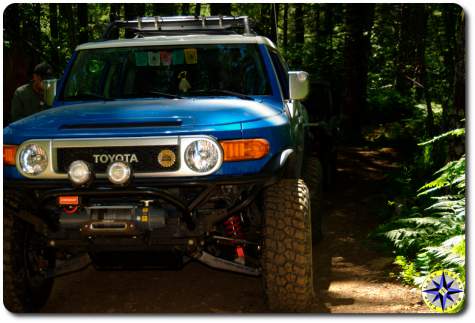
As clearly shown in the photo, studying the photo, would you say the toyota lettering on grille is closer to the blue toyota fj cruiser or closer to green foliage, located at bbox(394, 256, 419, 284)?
the blue toyota fj cruiser

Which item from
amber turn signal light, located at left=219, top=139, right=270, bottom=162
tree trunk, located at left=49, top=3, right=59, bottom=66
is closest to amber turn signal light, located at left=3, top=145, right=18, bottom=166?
amber turn signal light, located at left=219, top=139, right=270, bottom=162

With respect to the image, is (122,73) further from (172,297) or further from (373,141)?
(373,141)

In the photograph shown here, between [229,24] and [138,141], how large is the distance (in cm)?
254

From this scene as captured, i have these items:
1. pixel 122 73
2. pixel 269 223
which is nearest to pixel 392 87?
pixel 122 73

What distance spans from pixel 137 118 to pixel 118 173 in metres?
0.42

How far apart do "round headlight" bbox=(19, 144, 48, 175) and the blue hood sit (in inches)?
3.3

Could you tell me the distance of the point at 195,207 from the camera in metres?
4.08

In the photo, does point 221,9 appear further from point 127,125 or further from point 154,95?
point 127,125

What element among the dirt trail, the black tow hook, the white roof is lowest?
the dirt trail

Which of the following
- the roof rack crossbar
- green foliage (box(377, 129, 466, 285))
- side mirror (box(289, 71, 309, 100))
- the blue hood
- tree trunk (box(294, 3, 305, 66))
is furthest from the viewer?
tree trunk (box(294, 3, 305, 66))

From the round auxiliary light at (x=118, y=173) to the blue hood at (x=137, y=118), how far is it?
8.2 inches

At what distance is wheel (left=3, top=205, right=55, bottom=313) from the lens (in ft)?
14.5
